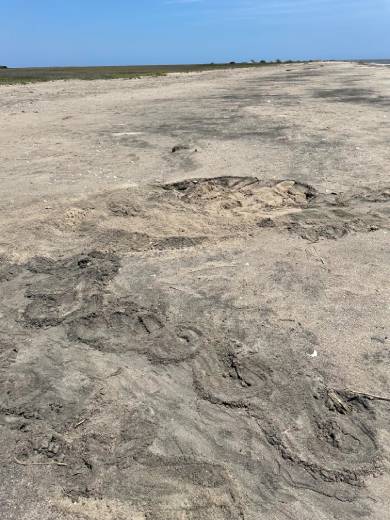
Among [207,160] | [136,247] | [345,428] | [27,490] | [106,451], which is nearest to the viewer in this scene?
[27,490]

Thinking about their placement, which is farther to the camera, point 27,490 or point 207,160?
point 207,160

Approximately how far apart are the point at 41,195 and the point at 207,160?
3.21 metres

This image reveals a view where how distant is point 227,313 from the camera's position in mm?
4680

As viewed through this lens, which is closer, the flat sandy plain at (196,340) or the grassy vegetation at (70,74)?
the flat sandy plain at (196,340)

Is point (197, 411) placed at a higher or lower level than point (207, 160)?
lower

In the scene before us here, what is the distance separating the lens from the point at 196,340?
4324 millimetres

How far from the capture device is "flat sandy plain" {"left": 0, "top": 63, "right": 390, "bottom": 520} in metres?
3.03

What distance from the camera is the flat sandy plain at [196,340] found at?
303 cm

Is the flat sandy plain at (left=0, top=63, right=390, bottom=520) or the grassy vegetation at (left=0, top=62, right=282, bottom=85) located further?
the grassy vegetation at (left=0, top=62, right=282, bottom=85)

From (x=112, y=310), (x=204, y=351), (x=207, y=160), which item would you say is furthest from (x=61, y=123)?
(x=204, y=351)

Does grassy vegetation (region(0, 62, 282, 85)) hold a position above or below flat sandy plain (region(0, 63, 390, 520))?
above

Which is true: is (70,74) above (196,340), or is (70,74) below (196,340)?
above

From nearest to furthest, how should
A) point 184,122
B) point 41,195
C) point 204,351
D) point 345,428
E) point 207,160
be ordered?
1. point 345,428
2. point 204,351
3. point 41,195
4. point 207,160
5. point 184,122

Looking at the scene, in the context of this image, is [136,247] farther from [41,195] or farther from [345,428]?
[345,428]
